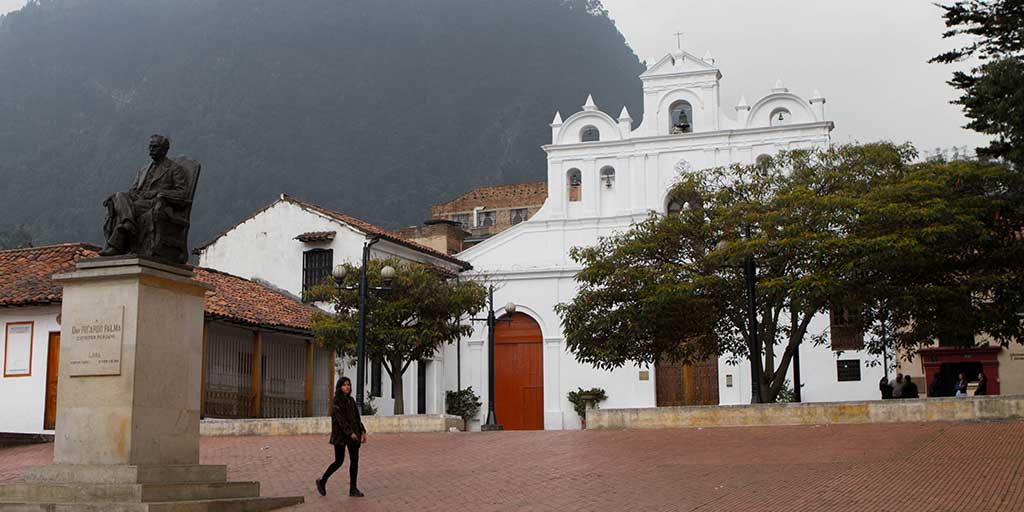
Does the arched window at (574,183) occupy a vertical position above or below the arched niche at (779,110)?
below

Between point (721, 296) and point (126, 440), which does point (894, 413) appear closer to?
point (721, 296)

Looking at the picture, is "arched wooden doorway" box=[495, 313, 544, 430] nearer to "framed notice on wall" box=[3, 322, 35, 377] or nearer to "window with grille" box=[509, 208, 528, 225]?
"framed notice on wall" box=[3, 322, 35, 377]

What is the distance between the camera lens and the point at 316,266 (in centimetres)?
3575

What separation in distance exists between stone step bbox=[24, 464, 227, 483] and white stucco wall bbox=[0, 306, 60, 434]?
619 inches

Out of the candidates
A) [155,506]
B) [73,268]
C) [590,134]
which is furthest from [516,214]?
[155,506]

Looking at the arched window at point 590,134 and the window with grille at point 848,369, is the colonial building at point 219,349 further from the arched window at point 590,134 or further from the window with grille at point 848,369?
the window with grille at point 848,369

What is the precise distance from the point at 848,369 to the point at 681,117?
9.78 metres

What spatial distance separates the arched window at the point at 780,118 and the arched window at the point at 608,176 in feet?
17.7

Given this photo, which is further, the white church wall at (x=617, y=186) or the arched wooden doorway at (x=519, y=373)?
the arched wooden doorway at (x=519, y=373)

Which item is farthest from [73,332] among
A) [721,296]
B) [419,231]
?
[419,231]

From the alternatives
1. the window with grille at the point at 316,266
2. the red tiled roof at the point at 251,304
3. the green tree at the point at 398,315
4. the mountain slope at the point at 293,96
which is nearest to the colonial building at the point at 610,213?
the window with grille at the point at 316,266

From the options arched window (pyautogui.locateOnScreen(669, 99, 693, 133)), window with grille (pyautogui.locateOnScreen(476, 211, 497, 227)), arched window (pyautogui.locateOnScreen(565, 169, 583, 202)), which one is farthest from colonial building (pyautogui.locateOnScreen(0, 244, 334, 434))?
window with grille (pyautogui.locateOnScreen(476, 211, 497, 227))

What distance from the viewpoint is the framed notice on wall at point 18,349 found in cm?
2612

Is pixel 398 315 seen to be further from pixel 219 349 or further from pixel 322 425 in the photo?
pixel 322 425
